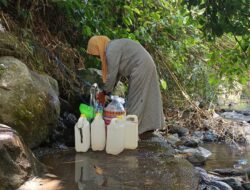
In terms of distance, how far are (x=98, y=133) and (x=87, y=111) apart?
0.93ft

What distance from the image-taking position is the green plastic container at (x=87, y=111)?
161 inches

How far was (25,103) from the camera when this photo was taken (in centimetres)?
405

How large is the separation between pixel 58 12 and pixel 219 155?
3693 mm

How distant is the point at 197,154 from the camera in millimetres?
5969

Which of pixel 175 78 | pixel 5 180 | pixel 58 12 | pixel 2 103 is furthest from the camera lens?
pixel 175 78

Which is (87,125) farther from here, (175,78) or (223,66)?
(175,78)

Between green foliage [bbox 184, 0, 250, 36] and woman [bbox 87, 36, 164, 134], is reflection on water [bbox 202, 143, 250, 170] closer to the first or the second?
woman [bbox 87, 36, 164, 134]

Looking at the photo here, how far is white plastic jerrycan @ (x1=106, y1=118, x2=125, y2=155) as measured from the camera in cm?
393

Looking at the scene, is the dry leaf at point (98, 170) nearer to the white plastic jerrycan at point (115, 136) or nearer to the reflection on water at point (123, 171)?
the reflection on water at point (123, 171)

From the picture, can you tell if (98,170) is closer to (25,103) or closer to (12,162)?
(12,162)

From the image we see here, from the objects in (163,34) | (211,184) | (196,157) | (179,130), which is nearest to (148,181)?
(211,184)

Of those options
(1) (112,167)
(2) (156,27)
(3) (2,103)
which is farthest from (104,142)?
(2) (156,27)

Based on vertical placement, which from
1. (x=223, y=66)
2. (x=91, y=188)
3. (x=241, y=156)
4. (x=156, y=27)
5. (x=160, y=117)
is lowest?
(x=241, y=156)

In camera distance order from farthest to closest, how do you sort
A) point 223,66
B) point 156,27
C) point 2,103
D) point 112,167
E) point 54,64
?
point 156,27
point 54,64
point 223,66
point 2,103
point 112,167
